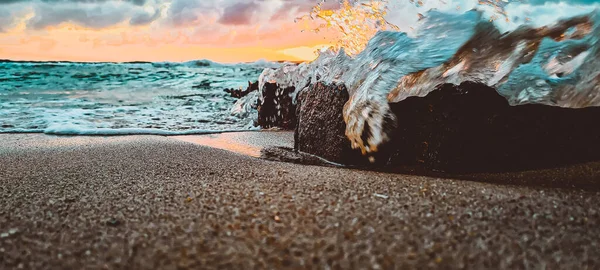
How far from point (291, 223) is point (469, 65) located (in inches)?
55.5

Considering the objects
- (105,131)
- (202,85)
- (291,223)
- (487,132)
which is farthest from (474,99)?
(202,85)

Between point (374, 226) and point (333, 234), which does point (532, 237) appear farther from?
point (333, 234)

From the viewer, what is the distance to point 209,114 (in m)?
6.71

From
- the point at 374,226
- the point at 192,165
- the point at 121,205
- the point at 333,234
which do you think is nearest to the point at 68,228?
the point at 121,205

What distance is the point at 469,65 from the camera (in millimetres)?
2168

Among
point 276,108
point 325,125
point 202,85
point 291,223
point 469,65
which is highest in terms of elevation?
point 202,85

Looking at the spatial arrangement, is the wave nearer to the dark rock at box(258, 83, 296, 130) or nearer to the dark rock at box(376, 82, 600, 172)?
the dark rock at box(258, 83, 296, 130)

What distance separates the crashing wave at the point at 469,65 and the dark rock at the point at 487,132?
0.06 metres

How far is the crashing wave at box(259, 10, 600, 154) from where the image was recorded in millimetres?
1888

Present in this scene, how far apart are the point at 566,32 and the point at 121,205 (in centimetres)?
202

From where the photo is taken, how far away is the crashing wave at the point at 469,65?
1.89 m

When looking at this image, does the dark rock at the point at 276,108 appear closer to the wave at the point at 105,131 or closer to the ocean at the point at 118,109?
the ocean at the point at 118,109

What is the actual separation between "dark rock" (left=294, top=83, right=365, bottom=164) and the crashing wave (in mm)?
80

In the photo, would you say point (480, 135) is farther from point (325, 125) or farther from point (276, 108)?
point (276, 108)
